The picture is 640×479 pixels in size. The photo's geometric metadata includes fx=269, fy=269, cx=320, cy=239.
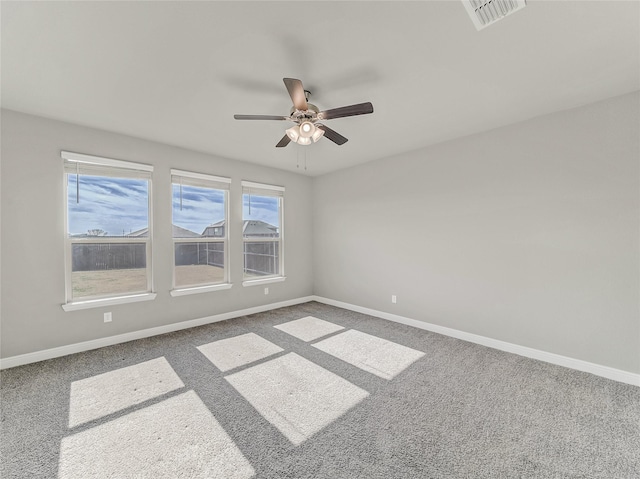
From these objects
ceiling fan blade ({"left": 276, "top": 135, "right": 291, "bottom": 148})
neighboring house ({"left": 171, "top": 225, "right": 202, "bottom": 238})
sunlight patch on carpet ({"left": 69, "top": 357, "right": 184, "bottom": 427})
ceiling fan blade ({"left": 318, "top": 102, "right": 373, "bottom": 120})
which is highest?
ceiling fan blade ({"left": 276, "top": 135, "right": 291, "bottom": 148})

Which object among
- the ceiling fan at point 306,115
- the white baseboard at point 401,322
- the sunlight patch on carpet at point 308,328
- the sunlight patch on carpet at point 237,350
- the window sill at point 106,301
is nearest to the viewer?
the ceiling fan at point 306,115

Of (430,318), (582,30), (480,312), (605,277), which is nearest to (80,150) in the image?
(582,30)

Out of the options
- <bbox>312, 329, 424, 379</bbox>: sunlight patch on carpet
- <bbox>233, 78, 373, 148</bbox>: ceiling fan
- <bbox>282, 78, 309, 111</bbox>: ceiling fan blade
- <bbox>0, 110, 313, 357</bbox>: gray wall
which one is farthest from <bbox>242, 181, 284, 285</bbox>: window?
<bbox>282, 78, 309, 111</bbox>: ceiling fan blade

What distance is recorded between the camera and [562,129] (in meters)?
2.73

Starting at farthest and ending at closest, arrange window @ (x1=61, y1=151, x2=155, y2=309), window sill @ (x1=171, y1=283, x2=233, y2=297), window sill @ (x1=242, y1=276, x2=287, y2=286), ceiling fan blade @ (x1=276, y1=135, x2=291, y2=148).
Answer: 1. window sill @ (x1=242, y1=276, x2=287, y2=286)
2. window sill @ (x1=171, y1=283, x2=233, y2=297)
3. window @ (x1=61, y1=151, x2=155, y2=309)
4. ceiling fan blade @ (x1=276, y1=135, x2=291, y2=148)

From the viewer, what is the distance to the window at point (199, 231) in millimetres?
3812

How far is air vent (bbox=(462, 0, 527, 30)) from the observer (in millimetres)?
1484

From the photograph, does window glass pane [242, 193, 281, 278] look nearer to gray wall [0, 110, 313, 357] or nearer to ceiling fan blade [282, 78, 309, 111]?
gray wall [0, 110, 313, 357]

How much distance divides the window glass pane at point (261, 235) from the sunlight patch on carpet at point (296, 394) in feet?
6.98

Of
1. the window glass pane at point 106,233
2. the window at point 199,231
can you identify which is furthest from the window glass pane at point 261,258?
the window glass pane at point 106,233

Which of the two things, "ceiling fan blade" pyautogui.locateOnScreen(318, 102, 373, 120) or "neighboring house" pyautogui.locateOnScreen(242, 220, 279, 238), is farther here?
"neighboring house" pyautogui.locateOnScreen(242, 220, 279, 238)

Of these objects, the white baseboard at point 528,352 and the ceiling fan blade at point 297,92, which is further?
the white baseboard at point 528,352

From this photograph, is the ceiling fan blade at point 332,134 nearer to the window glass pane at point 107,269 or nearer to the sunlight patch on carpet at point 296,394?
the sunlight patch on carpet at point 296,394

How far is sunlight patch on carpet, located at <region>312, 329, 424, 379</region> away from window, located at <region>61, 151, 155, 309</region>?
2.56 meters
